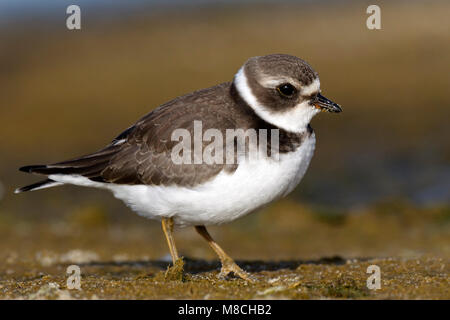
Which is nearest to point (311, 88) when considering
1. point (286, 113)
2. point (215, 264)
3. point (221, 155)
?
point (286, 113)

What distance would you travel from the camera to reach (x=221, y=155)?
6344 mm

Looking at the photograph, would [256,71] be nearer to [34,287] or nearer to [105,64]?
[34,287]

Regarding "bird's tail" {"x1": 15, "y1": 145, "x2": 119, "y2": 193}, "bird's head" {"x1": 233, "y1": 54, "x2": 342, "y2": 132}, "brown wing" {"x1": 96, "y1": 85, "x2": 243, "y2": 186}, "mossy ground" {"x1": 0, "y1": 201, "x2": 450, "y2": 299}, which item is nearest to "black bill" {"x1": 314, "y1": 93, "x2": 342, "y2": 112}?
"bird's head" {"x1": 233, "y1": 54, "x2": 342, "y2": 132}

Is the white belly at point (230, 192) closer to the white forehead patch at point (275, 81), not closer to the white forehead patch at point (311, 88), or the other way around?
the white forehead patch at point (311, 88)

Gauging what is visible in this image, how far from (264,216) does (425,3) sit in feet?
57.4

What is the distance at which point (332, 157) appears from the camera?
624 inches

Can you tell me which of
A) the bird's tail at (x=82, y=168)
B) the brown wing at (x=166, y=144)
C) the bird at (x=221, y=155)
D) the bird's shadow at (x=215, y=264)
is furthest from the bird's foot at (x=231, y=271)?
the bird's tail at (x=82, y=168)

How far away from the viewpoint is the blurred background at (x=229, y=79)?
11.7m

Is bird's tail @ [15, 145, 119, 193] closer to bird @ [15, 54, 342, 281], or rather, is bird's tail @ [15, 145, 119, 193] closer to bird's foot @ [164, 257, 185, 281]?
bird @ [15, 54, 342, 281]

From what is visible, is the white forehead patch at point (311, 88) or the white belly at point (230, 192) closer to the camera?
the white belly at point (230, 192)

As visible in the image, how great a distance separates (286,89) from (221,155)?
40.7 inches

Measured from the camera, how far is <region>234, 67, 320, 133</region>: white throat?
21.9 feet
